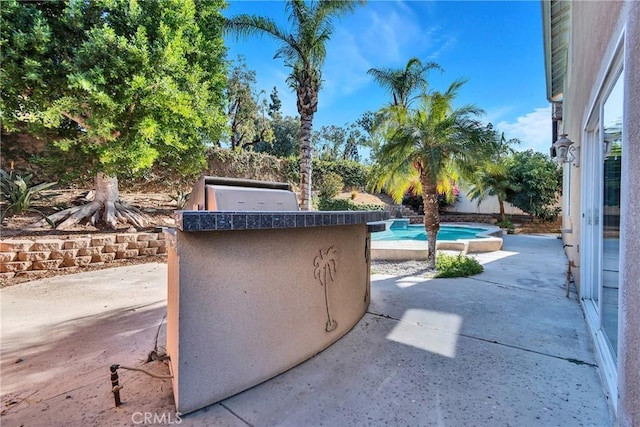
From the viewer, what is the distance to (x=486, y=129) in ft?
26.3

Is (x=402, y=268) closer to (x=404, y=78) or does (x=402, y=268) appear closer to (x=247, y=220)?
(x=247, y=220)

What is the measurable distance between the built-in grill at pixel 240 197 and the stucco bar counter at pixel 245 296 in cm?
74

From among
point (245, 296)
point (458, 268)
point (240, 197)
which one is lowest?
point (458, 268)

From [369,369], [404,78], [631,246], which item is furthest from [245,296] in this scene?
[404,78]

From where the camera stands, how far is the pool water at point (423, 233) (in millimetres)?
15992

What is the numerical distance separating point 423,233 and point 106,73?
619 inches

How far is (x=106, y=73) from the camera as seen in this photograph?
6961 millimetres

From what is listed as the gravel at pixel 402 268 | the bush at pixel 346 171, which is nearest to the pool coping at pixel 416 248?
the gravel at pixel 402 268

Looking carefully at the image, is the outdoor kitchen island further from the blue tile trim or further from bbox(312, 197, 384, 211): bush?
bbox(312, 197, 384, 211): bush

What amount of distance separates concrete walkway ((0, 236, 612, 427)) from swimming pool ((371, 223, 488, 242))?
10.4 m

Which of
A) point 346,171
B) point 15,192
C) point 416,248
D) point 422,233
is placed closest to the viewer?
point 15,192

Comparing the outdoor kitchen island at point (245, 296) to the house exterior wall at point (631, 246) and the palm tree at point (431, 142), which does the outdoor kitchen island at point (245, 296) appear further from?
the palm tree at point (431, 142)

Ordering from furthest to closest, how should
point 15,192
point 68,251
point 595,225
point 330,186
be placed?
point 330,186
point 15,192
point 68,251
point 595,225

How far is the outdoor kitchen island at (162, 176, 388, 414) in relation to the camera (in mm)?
2264
